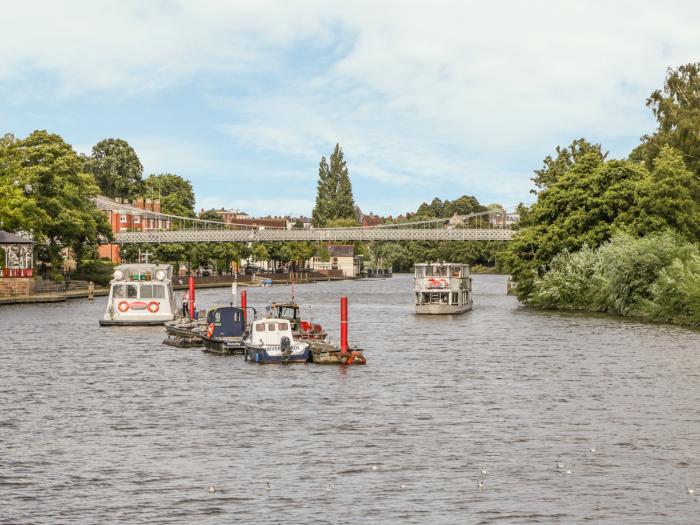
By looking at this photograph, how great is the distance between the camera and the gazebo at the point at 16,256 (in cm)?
11956

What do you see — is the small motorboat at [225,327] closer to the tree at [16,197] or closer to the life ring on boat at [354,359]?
the life ring on boat at [354,359]

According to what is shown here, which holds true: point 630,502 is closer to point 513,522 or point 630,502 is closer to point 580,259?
point 513,522

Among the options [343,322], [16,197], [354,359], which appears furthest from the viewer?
[16,197]

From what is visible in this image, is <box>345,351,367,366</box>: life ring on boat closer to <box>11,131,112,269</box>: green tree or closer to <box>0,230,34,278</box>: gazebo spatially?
<box>0,230,34,278</box>: gazebo

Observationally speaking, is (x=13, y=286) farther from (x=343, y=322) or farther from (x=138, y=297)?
(x=343, y=322)

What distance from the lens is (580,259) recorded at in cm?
10162

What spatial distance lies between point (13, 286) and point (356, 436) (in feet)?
301

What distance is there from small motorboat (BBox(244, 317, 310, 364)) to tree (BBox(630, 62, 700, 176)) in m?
67.4

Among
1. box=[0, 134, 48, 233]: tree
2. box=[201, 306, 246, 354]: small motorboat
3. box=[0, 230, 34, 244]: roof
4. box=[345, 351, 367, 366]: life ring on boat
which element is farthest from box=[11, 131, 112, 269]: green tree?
box=[345, 351, 367, 366]: life ring on boat

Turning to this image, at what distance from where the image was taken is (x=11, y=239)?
120 metres

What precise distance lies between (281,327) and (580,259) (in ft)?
165

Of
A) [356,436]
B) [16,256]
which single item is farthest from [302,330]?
[16,256]

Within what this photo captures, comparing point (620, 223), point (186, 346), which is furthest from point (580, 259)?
point (186, 346)

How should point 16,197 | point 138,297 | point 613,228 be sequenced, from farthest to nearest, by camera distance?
point 16,197, point 613,228, point 138,297
